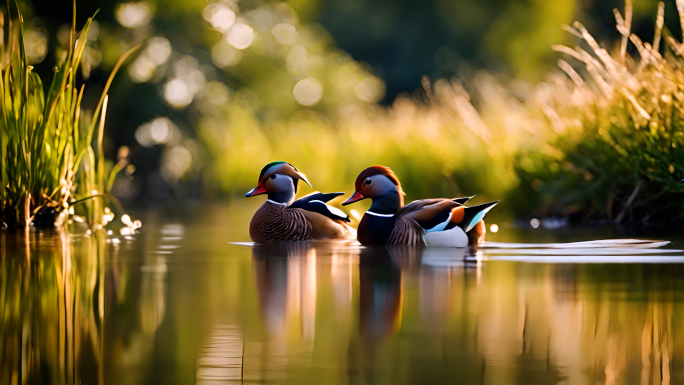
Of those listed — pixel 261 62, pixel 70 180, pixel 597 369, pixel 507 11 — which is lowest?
pixel 597 369

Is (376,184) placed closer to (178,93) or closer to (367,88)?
(178,93)

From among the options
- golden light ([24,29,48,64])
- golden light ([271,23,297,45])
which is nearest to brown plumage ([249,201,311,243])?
golden light ([24,29,48,64])

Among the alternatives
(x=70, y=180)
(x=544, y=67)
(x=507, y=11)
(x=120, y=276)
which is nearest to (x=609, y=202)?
(x=70, y=180)

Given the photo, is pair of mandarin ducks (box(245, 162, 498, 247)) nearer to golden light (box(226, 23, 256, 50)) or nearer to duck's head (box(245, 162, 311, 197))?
duck's head (box(245, 162, 311, 197))

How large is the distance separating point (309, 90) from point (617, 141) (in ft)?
71.9

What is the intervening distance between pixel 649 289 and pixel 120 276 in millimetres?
3001

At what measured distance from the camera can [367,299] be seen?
5293mm

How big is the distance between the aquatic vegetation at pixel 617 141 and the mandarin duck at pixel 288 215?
2.64 meters

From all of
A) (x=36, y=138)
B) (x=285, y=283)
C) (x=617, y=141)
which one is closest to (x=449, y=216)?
(x=285, y=283)

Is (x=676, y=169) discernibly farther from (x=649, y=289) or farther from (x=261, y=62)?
(x=261, y=62)

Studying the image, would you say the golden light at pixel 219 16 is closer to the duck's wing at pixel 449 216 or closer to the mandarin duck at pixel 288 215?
the mandarin duck at pixel 288 215

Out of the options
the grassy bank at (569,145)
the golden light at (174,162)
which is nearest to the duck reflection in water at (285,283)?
the grassy bank at (569,145)

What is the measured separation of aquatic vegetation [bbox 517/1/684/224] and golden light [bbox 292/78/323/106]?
20.0 meters

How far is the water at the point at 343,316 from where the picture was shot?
3557 mm
